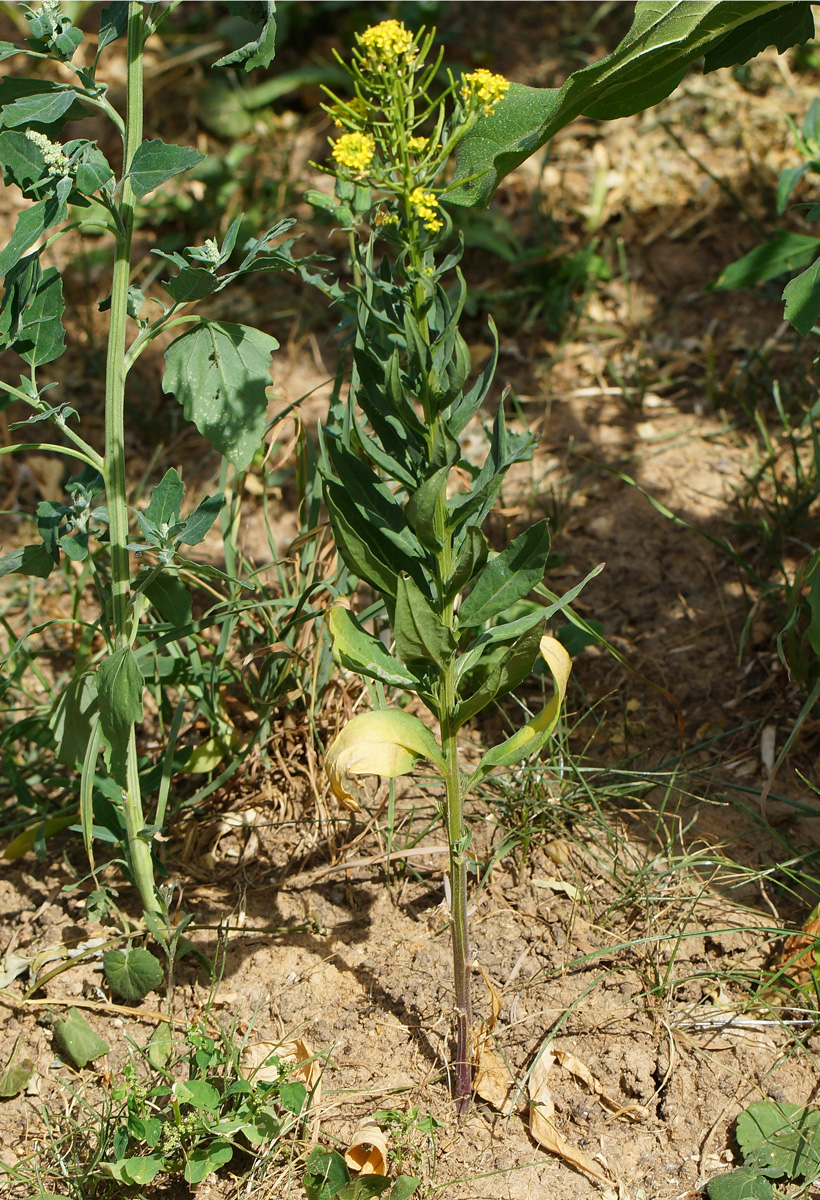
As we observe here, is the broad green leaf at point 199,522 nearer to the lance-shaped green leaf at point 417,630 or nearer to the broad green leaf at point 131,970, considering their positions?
the lance-shaped green leaf at point 417,630

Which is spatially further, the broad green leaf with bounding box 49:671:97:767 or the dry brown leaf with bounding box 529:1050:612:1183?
the broad green leaf with bounding box 49:671:97:767

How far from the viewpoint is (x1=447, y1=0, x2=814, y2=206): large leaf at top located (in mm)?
1501

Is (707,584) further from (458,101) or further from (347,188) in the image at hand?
(458,101)

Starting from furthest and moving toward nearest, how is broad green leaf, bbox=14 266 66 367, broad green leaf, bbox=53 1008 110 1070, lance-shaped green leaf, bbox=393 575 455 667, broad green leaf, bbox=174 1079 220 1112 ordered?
broad green leaf, bbox=53 1008 110 1070 < broad green leaf, bbox=14 266 66 367 < broad green leaf, bbox=174 1079 220 1112 < lance-shaped green leaf, bbox=393 575 455 667

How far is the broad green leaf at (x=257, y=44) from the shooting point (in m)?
1.52

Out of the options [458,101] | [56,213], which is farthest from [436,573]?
[56,213]

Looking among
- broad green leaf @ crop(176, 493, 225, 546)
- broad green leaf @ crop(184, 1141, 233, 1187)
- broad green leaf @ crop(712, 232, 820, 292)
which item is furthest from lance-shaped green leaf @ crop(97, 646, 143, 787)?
broad green leaf @ crop(712, 232, 820, 292)

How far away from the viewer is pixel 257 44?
60.7 inches

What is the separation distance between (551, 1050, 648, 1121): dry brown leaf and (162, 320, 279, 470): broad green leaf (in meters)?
1.16

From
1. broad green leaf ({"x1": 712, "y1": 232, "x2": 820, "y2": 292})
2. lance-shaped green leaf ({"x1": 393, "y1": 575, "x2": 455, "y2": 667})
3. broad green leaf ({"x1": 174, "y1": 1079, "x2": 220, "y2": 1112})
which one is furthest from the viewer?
broad green leaf ({"x1": 712, "y1": 232, "x2": 820, "y2": 292})

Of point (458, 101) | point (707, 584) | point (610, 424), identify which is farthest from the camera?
point (610, 424)

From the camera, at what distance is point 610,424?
3.09 m

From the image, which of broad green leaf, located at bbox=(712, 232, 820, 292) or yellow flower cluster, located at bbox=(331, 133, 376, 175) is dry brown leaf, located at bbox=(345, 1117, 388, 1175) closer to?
yellow flower cluster, located at bbox=(331, 133, 376, 175)

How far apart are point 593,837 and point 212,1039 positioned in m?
0.83
